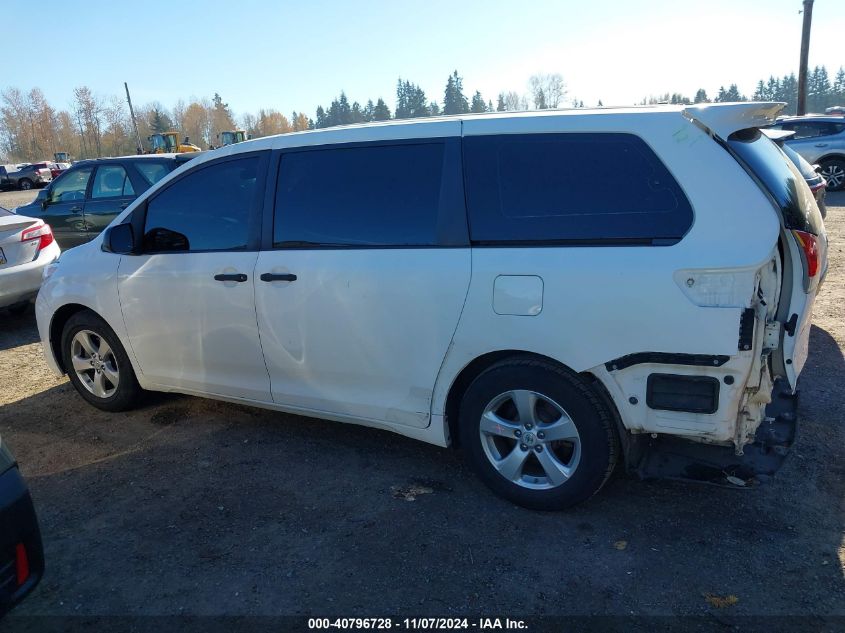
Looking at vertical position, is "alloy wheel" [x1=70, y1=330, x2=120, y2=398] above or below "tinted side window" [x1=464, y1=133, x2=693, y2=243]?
below

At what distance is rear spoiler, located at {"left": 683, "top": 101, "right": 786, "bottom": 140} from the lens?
2.82 metres

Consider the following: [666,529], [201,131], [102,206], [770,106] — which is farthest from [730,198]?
[201,131]

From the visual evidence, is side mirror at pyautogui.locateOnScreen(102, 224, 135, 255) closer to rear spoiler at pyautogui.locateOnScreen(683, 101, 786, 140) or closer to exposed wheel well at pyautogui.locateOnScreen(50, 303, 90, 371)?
exposed wheel well at pyautogui.locateOnScreen(50, 303, 90, 371)

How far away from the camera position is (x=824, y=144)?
15.1 meters

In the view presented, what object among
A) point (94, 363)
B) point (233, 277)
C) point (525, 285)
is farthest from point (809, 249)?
point (94, 363)

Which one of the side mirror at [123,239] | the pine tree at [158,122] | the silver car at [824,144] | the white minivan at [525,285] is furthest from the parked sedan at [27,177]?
the pine tree at [158,122]

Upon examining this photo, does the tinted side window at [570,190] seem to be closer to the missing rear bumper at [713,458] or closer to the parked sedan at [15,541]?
the missing rear bumper at [713,458]

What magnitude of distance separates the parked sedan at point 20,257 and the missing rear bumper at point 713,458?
665 cm

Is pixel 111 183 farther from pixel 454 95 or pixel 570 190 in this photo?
pixel 454 95

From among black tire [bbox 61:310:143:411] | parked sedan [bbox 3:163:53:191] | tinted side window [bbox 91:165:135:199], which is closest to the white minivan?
black tire [bbox 61:310:143:411]

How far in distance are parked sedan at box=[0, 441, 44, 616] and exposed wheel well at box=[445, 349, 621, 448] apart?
1870 millimetres

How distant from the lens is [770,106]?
120 inches

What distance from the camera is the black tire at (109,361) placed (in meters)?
4.53

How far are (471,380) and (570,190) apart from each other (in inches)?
42.2
